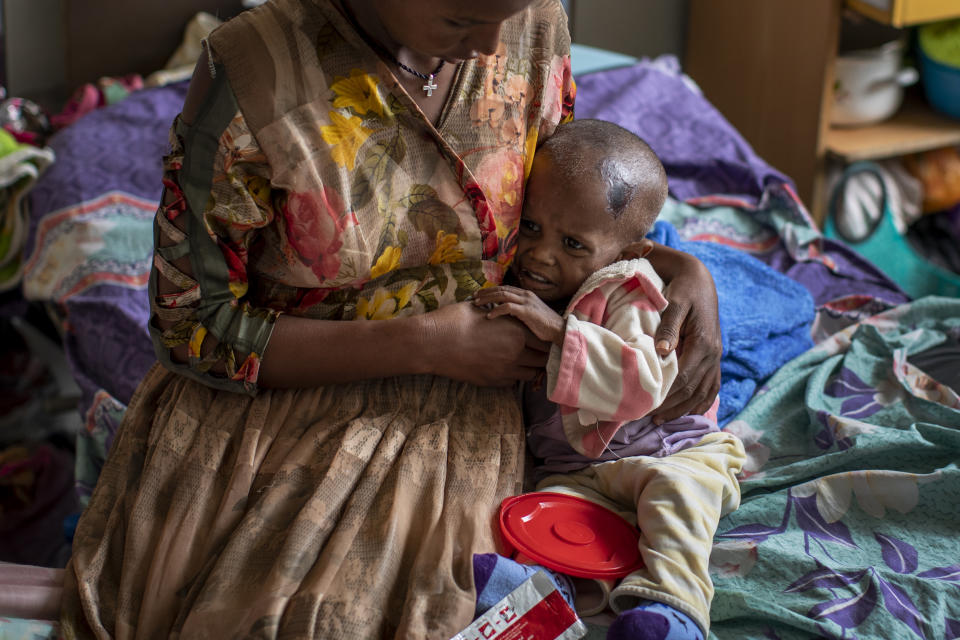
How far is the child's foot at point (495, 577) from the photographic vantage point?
1140 millimetres

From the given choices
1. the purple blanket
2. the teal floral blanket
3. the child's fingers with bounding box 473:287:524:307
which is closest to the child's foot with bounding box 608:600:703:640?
the teal floral blanket

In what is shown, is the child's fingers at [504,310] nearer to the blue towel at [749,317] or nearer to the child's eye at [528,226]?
the child's eye at [528,226]

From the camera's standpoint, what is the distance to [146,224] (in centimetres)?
218

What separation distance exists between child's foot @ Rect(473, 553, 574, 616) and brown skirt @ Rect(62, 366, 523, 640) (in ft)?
0.05

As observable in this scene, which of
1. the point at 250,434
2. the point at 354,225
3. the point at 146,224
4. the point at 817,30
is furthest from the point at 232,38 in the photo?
the point at 817,30

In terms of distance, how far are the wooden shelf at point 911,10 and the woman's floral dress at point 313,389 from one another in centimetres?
157

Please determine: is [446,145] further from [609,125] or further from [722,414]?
[722,414]

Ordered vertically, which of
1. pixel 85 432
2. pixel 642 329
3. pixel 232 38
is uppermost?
pixel 232 38

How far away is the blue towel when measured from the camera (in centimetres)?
165

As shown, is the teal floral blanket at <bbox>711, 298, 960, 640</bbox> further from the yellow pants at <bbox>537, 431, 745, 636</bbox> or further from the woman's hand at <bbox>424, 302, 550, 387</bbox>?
the woman's hand at <bbox>424, 302, 550, 387</bbox>

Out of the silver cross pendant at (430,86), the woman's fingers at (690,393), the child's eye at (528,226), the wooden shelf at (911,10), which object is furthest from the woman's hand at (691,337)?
the wooden shelf at (911,10)

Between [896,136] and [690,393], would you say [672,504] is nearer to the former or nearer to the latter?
[690,393]

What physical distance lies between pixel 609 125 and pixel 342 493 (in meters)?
0.68

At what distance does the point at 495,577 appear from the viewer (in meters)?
1.14
